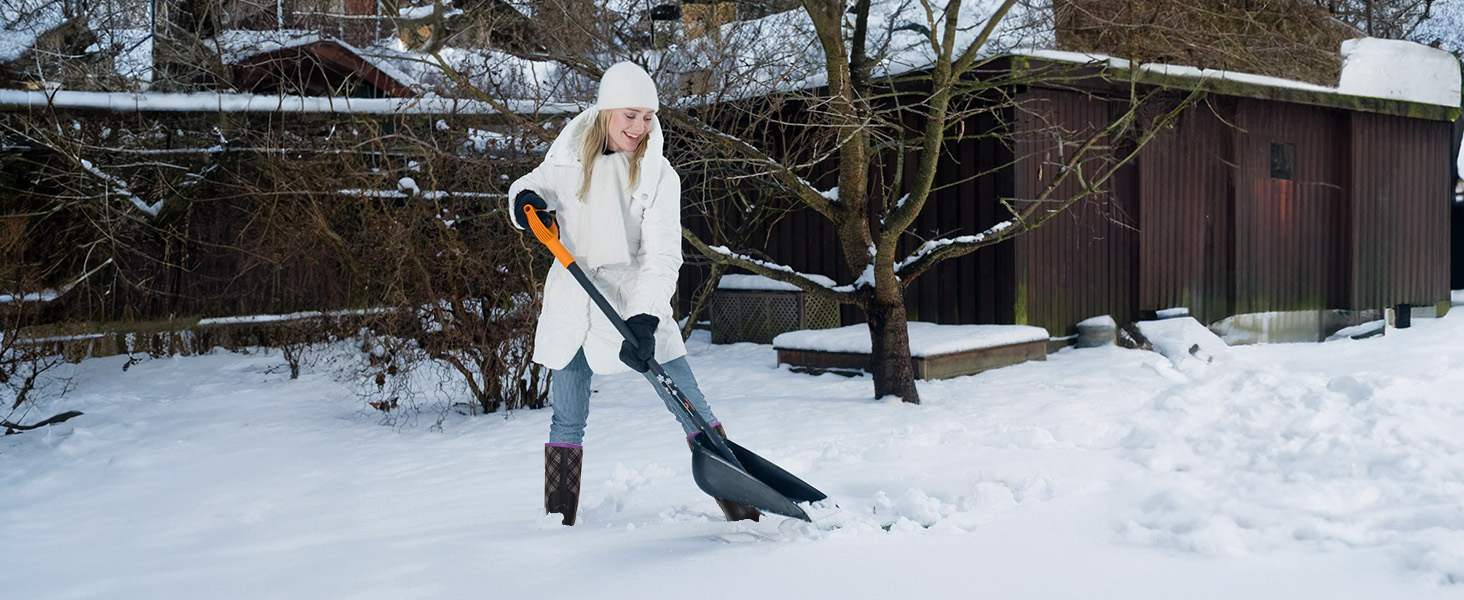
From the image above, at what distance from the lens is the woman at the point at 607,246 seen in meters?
3.99

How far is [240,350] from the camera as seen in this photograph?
10.5m

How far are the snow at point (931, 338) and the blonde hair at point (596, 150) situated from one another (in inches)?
181

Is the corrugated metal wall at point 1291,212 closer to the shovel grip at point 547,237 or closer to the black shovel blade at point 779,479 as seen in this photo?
the black shovel blade at point 779,479

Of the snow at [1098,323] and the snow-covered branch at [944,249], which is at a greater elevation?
the snow-covered branch at [944,249]

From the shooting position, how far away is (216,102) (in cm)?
921

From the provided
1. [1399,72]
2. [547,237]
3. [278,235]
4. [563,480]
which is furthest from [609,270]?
[1399,72]

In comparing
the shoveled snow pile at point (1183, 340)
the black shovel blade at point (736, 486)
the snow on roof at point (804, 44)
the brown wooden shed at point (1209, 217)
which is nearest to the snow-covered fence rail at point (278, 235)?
the snow on roof at point (804, 44)

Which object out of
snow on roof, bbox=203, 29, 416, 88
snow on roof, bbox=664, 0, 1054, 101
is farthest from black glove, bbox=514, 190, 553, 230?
snow on roof, bbox=203, 29, 416, 88

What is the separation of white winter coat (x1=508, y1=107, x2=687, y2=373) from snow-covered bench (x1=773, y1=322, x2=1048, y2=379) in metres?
4.49

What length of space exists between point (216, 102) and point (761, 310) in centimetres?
491

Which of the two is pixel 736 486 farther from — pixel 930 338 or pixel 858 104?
pixel 930 338

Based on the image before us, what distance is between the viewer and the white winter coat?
4.03 metres

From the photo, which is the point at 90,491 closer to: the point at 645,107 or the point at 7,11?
the point at 645,107

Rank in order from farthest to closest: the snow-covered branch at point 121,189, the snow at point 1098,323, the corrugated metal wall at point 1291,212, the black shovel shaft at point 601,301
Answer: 1. the corrugated metal wall at point 1291,212
2. the snow at point 1098,323
3. the snow-covered branch at point 121,189
4. the black shovel shaft at point 601,301
